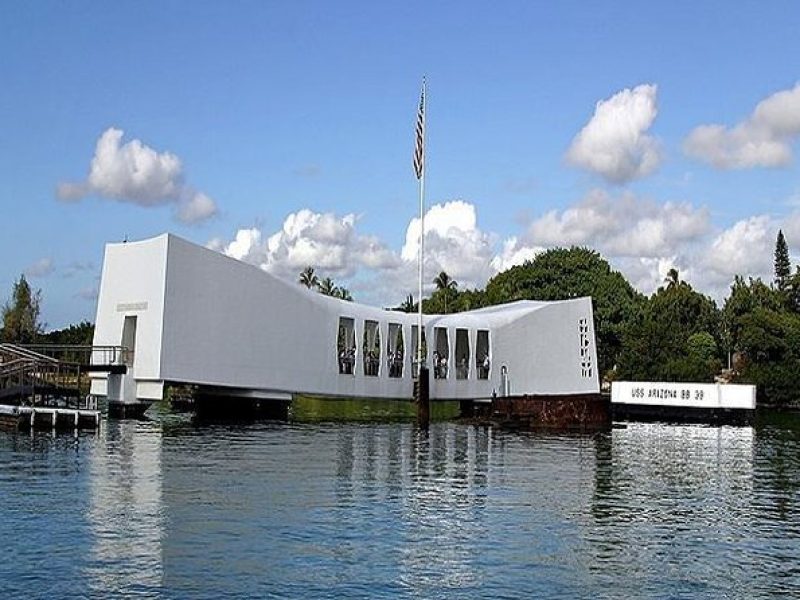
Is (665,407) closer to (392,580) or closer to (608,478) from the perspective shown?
(608,478)

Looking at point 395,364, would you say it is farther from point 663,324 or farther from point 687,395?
point 663,324

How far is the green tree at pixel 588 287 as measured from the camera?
3836 inches

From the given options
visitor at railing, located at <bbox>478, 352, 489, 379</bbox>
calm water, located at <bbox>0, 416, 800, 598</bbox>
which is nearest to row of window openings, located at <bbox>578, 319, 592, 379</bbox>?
visitor at railing, located at <bbox>478, 352, 489, 379</bbox>

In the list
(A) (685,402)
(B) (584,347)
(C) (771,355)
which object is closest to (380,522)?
(B) (584,347)

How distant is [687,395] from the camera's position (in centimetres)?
6888

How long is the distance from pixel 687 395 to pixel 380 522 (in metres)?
53.0

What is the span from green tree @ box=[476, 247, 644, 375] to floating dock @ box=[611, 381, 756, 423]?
2666 centimetres

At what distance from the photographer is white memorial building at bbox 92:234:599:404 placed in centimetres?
4506

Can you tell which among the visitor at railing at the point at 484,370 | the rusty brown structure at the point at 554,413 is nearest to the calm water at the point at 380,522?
the rusty brown structure at the point at 554,413

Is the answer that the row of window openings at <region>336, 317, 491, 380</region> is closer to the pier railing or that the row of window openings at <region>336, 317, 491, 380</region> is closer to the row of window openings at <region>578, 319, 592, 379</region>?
the row of window openings at <region>578, 319, 592, 379</region>

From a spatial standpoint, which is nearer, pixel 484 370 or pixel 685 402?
pixel 484 370

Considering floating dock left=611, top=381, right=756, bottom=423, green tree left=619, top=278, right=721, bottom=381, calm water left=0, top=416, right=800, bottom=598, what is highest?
green tree left=619, top=278, right=721, bottom=381

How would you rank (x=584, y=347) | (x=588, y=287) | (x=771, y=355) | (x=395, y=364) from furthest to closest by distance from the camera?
(x=588, y=287)
(x=771, y=355)
(x=584, y=347)
(x=395, y=364)

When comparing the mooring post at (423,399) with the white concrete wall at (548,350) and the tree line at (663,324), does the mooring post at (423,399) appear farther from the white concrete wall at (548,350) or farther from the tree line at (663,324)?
the tree line at (663,324)
